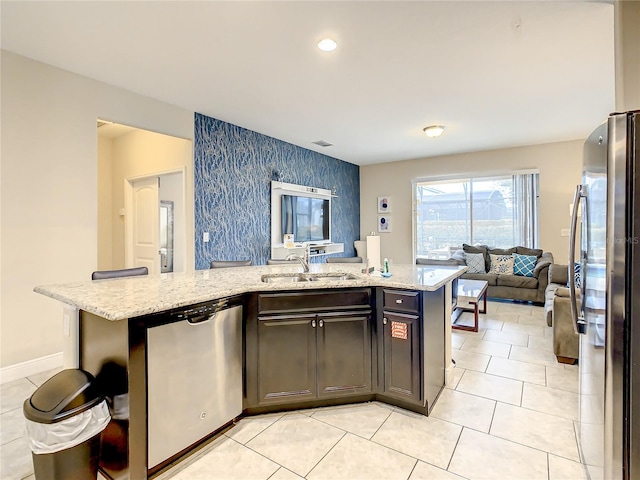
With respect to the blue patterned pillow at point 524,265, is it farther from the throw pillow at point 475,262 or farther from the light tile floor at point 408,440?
the light tile floor at point 408,440

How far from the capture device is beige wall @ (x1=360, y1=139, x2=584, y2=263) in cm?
575

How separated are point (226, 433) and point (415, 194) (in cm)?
625

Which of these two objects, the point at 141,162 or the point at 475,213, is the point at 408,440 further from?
the point at 475,213

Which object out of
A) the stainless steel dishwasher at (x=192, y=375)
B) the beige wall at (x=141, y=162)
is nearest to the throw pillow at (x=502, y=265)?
the beige wall at (x=141, y=162)

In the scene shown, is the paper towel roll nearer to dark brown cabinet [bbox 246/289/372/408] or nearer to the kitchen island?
the kitchen island

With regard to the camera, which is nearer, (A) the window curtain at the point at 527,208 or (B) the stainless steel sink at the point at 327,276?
(B) the stainless steel sink at the point at 327,276

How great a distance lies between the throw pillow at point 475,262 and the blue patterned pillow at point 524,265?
51 cm

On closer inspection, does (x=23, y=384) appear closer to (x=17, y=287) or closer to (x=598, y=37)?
(x=17, y=287)

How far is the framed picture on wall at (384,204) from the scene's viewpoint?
7570mm

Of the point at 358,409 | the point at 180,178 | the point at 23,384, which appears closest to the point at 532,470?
the point at 358,409

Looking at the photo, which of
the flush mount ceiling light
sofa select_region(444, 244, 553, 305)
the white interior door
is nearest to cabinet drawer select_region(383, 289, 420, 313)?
→ sofa select_region(444, 244, 553, 305)

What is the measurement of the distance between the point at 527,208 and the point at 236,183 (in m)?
5.22

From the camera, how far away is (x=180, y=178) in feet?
14.2

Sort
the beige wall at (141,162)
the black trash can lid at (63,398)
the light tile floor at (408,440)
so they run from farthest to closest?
1. the beige wall at (141,162)
2. the light tile floor at (408,440)
3. the black trash can lid at (63,398)
